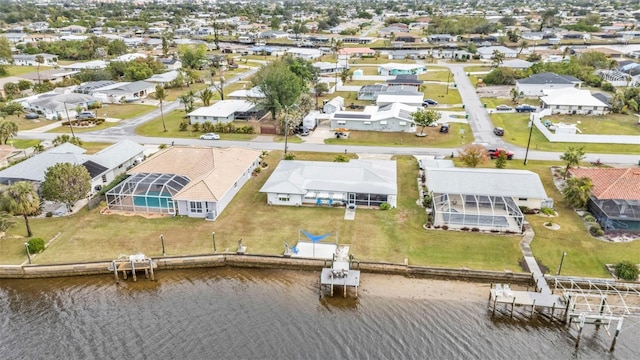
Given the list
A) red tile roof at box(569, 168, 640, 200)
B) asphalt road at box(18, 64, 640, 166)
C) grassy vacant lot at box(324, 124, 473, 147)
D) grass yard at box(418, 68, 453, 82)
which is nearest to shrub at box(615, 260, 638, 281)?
red tile roof at box(569, 168, 640, 200)

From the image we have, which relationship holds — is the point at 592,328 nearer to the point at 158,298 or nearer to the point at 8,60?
the point at 158,298

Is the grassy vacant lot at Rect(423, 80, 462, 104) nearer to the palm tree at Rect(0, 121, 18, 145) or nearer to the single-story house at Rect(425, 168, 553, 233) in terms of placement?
the single-story house at Rect(425, 168, 553, 233)

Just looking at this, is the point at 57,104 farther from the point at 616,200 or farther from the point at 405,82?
the point at 616,200

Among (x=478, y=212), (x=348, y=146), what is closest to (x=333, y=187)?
(x=478, y=212)

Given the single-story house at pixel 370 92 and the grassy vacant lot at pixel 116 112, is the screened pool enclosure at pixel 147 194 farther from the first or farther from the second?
the single-story house at pixel 370 92

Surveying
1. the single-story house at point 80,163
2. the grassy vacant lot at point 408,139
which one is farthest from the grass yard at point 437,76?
the single-story house at point 80,163

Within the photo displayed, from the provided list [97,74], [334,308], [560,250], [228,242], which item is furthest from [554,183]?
[97,74]
